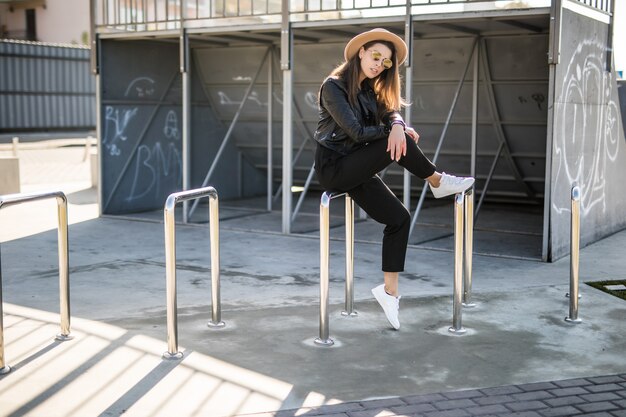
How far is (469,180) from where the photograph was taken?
5.63m

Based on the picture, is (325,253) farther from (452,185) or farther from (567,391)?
(567,391)

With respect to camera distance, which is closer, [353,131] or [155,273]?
[353,131]

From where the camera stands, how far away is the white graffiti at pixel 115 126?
11.2 meters

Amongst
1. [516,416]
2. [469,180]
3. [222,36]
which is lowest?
[516,416]

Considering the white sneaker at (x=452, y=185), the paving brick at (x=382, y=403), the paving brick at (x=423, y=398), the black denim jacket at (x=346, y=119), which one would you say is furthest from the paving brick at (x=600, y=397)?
the black denim jacket at (x=346, y=119)

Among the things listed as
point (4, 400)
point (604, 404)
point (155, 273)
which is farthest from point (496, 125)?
point (4, 400)

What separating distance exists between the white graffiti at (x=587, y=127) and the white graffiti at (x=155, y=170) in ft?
19.2

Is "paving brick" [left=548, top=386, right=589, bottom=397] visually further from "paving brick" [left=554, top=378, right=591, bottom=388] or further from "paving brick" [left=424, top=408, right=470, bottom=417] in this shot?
"paving brick" [left=424, top=408, right=470, bottom=417]

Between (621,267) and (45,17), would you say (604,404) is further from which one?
(45,17)

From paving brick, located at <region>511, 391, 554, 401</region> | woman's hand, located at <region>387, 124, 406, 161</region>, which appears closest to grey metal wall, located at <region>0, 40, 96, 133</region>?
woman's hand, located at <region>387, 124, 406, 161</region>

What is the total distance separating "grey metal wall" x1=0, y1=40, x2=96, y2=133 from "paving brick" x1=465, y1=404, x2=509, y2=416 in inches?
1049

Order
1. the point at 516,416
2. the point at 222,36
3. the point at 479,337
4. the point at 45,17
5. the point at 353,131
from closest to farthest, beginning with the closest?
1. the point at 516,416
2. the point at 353,131
3. the point at 479,337
4. the point at 222,36
5. the point at 45,17

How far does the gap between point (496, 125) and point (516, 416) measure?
722cm

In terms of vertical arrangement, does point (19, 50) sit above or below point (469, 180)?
above
